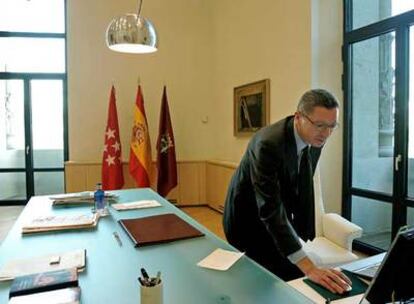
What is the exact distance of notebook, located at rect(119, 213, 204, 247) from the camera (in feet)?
6.03

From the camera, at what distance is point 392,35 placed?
3.41 m

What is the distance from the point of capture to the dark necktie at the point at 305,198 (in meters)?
1.83

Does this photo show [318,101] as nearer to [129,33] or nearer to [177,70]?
[129,33]

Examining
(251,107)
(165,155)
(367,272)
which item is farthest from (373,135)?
(165,155)

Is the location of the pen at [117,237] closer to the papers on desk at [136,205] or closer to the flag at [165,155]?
the papers on desk at [136,205]

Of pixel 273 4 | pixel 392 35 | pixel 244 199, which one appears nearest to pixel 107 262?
pixel 244 199

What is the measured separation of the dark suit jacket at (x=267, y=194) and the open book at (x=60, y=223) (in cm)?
78

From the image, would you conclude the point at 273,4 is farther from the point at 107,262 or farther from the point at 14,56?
the point at 14,56

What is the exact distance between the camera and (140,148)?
19.1ft

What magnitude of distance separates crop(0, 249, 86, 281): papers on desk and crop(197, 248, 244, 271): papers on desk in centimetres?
49

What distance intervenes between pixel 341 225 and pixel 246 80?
3.01 meters

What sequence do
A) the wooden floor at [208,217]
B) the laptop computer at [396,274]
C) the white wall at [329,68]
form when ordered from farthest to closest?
the wooden floor at [208,217], the white wall at [329,68], the laptop computer at [396,274]

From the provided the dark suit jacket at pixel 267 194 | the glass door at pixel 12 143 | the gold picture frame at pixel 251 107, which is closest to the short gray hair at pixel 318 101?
the dark suit jacket at pixel 267 194

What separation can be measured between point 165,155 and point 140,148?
0.41 m
